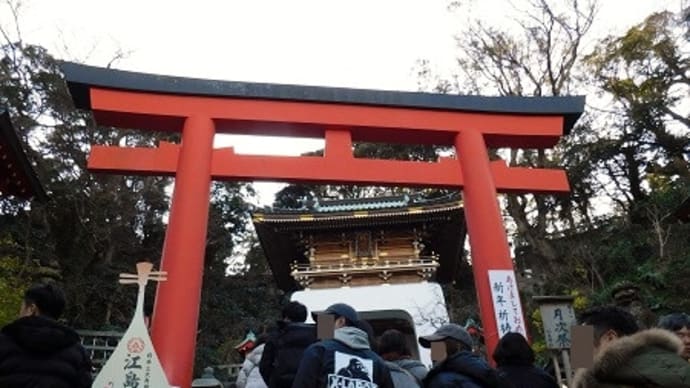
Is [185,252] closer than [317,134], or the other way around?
[185,252]

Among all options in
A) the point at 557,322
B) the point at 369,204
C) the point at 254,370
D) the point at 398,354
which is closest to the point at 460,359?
the point at 398,354

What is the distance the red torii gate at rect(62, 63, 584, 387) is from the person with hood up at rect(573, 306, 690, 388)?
5.32 meters

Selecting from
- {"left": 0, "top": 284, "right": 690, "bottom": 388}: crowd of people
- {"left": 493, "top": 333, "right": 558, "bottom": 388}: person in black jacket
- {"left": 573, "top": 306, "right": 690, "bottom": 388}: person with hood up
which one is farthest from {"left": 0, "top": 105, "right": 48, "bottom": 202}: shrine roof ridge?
{"left": 573, "top": 306, "right": 690, "bottom": 388}: person with hood up

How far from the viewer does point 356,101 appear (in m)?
7.34

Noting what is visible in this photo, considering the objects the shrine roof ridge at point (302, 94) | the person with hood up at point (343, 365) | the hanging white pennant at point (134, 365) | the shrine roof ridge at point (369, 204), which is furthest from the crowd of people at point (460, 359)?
the shrine roof ridge at point (369, 204)

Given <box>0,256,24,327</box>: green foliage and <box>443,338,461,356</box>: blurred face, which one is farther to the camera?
<box>0,256,24,327</box>: green foliage

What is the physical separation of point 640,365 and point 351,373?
1359 mm

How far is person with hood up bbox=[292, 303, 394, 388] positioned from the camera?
235cm

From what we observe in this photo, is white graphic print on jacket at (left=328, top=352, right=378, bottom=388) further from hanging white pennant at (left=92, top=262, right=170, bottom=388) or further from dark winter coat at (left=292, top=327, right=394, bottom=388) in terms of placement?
hanging white pennant at (left=92, top=262, right=170, bottom=388)

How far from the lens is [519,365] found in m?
2.64

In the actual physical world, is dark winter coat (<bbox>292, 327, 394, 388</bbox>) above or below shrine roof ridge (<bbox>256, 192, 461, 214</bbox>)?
below

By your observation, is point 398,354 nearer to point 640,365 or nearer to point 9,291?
point 640,365

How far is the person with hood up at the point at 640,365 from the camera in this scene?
1237 millimetres

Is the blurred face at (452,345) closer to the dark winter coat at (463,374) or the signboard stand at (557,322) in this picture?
the dark winter coat at (463,374)
